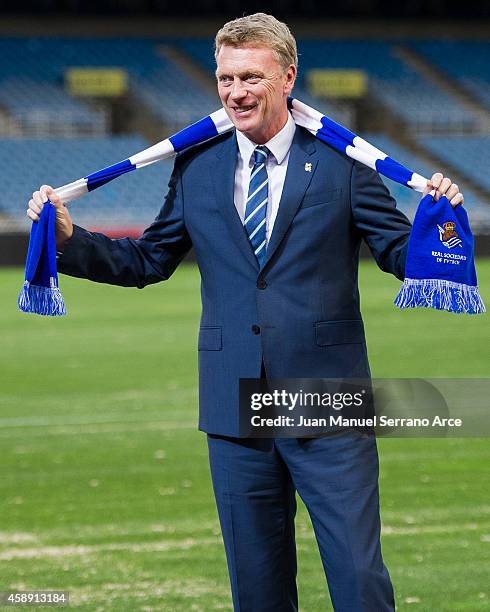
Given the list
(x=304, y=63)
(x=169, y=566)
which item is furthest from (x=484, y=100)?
(x=169, y=566)

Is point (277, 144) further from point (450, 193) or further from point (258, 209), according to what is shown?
point (450, 193)

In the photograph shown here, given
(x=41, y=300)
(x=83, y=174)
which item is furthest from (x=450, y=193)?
(x=83, y=174)

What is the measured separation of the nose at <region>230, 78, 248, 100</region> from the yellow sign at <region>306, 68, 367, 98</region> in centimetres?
3098

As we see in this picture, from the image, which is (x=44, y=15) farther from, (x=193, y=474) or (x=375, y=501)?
(x=375, y=501)

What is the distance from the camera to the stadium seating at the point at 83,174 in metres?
28.5

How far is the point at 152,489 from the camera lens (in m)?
6.61

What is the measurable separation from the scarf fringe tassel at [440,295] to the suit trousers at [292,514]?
0.40 meters

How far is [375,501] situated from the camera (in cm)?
323

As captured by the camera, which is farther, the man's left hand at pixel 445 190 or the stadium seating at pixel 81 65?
the stadium seating at pixel 81 65

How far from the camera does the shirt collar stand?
3.32 m

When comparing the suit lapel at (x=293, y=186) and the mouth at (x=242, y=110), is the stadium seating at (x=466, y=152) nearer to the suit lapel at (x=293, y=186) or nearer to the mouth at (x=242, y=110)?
the suit lapel at (x=293, y=186)

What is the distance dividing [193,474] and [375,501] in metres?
3.81

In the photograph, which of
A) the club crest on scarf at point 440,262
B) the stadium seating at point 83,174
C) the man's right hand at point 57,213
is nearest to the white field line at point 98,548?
the man's right hand at point 57,213

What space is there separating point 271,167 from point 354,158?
0.72 ft
